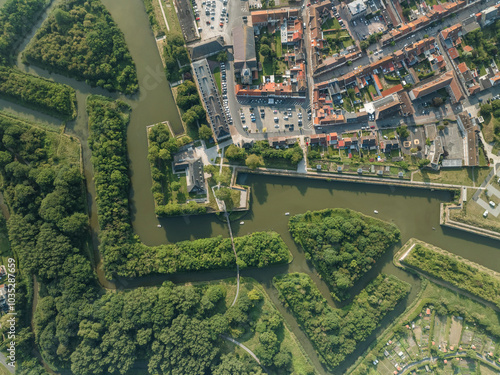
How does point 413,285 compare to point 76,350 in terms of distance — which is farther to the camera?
point 413,285

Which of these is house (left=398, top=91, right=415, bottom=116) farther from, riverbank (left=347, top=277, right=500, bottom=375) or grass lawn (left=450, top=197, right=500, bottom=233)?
riverbank (left=347, top=277, right=500, bottom=375)

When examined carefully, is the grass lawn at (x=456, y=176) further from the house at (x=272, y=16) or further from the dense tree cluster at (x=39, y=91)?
the dense tree cluster at (x=39, y=91)

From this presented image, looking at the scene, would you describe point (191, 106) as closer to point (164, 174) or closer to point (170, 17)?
point (164, 174)

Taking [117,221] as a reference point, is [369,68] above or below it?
above

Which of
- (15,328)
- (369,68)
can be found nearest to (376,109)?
(369,68)

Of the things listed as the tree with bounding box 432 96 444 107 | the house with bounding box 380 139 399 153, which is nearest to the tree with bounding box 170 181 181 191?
the house with bounding box 380 139 399 153

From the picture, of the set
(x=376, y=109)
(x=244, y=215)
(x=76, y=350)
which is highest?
(x=376, y=109)

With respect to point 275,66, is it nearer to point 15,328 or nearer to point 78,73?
point 78,73
